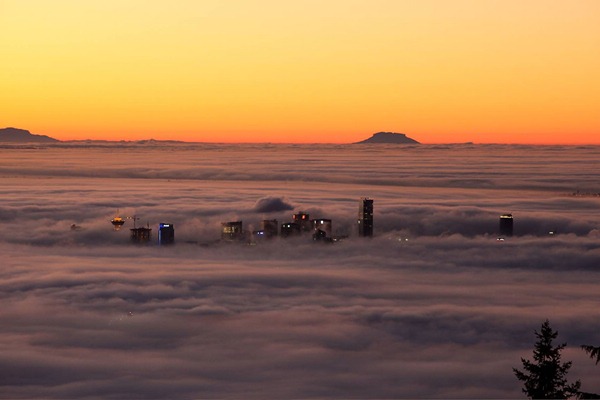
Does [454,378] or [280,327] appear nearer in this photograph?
[454,378]

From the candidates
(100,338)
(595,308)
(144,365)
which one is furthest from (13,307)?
(595,308)

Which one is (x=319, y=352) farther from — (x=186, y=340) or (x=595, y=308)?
(x=595, y=308)

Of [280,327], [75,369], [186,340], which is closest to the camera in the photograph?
[75,369]

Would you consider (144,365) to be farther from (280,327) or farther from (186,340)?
(280,327)

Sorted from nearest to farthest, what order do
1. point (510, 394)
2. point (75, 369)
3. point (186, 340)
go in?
point (510, 394)
point (75, 369)
point (186, 340)

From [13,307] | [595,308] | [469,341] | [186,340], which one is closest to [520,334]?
[469,341]

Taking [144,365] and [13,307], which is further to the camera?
[13,307]

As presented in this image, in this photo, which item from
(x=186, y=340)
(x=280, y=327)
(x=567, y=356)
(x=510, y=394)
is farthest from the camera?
(x=280, y=327)

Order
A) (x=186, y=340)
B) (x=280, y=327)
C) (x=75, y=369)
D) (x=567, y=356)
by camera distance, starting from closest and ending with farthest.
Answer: (x=75, y=369) < (x=567, y=356) < (x=186, y=340) < (x=280, y=327)
